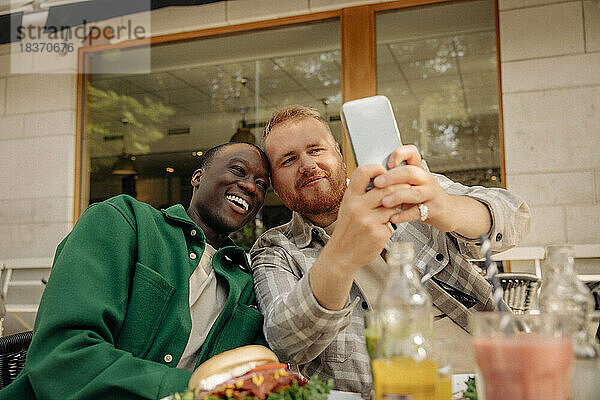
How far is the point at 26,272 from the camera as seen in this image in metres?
4.68

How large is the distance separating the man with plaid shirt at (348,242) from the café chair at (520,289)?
3.04 ft

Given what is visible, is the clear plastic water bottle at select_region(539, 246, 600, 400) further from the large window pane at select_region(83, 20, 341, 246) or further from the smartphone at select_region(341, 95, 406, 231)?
the large window pane at select_region(83, 20, 341, 246)

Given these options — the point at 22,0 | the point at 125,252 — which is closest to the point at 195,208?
the point at 125,252

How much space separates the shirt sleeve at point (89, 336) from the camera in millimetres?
1047

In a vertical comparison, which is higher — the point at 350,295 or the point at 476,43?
the point at 476,43

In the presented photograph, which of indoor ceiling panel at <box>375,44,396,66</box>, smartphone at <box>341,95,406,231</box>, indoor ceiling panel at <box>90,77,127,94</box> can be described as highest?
indoor ceiling panel at <box>90,77,127,94</box>

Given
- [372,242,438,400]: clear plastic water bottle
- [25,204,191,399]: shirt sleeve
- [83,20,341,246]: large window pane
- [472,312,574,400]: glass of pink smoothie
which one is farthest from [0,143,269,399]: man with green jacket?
[83,20,341,246]: large window pane

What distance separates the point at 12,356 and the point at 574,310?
1.43 meters

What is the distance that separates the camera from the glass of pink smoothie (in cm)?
66

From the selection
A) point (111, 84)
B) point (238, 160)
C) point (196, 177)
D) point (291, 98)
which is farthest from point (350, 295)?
point (111, 84)

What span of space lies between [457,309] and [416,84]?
3326mm

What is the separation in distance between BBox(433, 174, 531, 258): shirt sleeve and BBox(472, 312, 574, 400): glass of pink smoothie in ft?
2.36

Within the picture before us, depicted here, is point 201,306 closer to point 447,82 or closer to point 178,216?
point 178,216

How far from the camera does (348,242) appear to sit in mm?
1063
